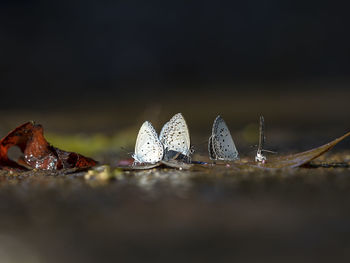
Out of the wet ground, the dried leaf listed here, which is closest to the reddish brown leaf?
the wet ground

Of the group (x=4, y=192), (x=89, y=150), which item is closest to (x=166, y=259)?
(x=4, y=192)

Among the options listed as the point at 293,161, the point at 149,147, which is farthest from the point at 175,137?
the point at 293,161

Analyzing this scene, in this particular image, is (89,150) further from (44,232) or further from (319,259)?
(319,259)

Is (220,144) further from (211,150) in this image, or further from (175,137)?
(175,137)

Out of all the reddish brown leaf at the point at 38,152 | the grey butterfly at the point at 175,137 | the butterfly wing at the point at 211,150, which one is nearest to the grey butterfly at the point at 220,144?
the butterfly wing at the point at 211,150

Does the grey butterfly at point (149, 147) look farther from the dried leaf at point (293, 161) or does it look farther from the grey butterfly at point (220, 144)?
the dried leaf at point (293, 161)
